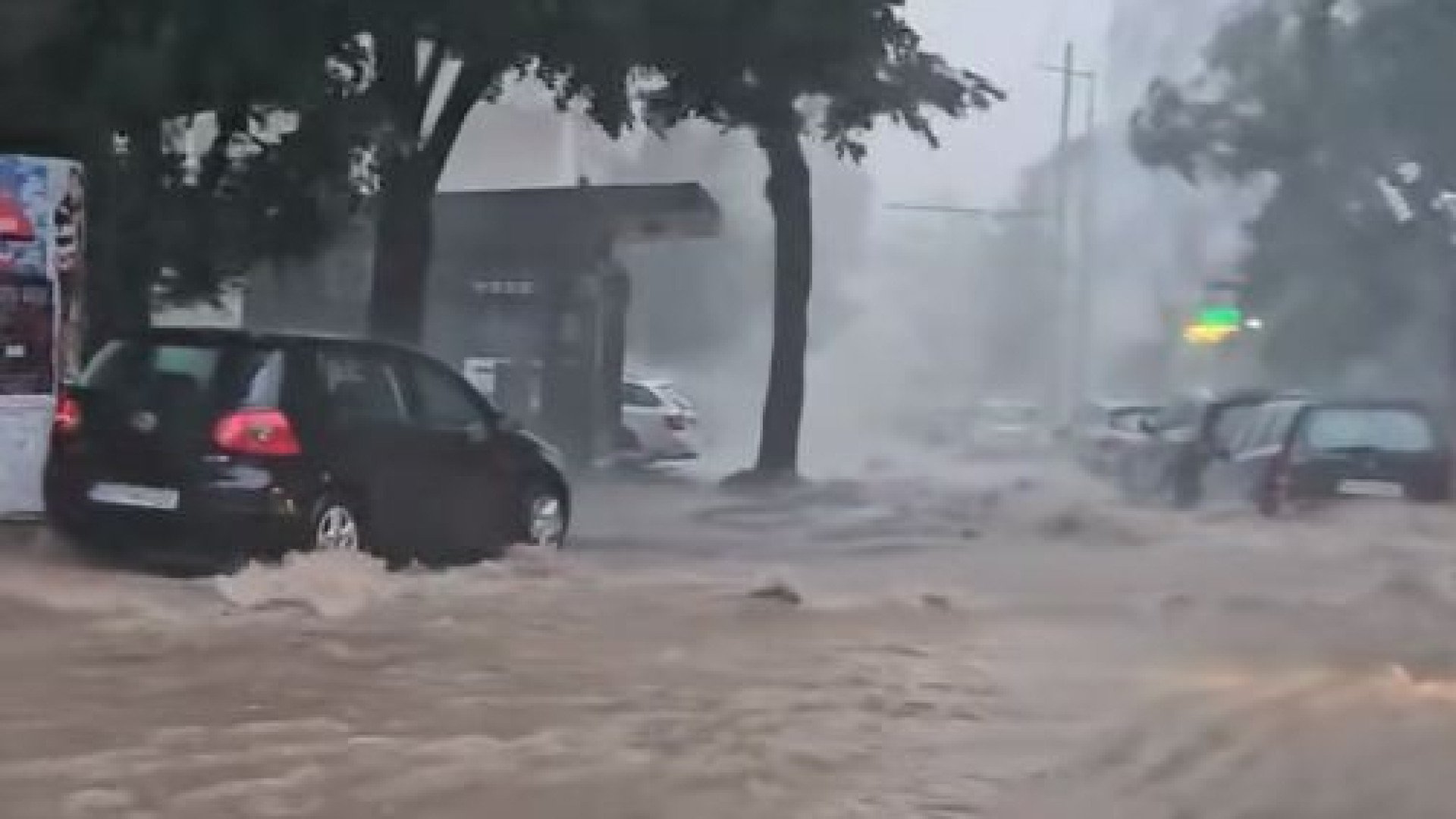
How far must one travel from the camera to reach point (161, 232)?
15.8 metres

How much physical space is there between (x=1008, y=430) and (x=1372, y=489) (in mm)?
24143

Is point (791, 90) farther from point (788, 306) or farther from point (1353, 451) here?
point (788, 306)

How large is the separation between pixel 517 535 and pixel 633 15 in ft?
11.3

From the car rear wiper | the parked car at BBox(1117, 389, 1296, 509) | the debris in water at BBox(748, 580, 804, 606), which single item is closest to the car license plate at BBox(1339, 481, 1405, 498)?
the car rear wiper

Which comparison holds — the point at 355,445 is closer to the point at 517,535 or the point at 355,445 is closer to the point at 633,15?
the point at 517,535

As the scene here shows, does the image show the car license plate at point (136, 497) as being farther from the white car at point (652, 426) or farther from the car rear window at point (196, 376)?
the white car at point (652, 426)

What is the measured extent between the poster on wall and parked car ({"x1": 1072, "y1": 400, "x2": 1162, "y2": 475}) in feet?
49.3

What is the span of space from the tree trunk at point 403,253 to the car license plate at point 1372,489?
7397 millimetres

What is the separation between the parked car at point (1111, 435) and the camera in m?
26.9

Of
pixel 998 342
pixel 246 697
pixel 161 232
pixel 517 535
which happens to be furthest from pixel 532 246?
pixel 998 342

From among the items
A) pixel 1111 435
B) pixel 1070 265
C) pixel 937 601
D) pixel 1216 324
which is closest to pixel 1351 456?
pixel 937 601

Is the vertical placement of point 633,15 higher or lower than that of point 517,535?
higher

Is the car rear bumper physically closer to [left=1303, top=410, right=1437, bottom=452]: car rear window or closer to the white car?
[left=1303, top=410, right=1437, bottom=452]: car rear window

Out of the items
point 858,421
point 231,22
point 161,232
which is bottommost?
point 858,421
